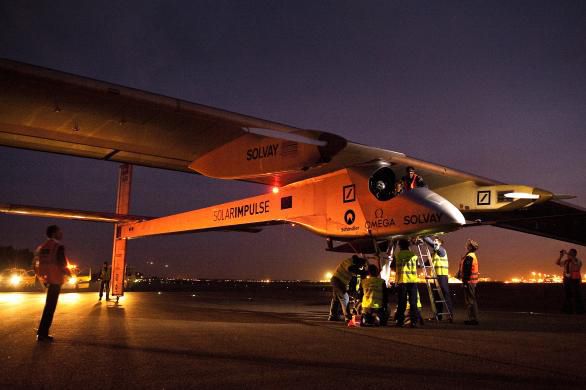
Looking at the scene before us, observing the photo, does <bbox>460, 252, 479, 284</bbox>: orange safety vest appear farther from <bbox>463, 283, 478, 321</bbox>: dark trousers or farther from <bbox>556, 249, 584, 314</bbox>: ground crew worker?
<bbox>556, 249, 584, 314</bbox>: ground crew worker

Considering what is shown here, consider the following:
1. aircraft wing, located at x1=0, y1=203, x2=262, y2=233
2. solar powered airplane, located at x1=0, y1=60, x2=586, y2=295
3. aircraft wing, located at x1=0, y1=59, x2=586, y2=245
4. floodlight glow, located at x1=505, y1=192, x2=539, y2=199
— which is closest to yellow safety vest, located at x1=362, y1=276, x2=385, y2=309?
solar powered airplane, located at x1=0, y1=60, x2=586, y2=295

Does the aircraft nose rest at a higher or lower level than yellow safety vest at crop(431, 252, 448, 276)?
higher

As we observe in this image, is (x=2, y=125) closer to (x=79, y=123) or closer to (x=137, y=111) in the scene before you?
(x=79, y=123)

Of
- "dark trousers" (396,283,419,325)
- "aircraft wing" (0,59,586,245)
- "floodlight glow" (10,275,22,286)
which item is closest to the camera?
"aircraft wing" (0,59,586,245)

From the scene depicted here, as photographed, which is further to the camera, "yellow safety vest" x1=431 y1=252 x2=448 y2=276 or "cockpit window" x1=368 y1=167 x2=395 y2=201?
"yellow safety vest" x1=431 y1=252 x2=448 y2=276

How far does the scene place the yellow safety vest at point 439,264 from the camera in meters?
11.1

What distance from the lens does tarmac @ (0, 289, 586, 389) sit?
4359 mm

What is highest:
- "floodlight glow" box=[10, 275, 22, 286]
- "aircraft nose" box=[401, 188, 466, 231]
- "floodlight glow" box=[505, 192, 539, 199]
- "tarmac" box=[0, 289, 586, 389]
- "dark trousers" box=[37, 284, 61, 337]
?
"floodlight glow" box=[505, 192, 539, 199]

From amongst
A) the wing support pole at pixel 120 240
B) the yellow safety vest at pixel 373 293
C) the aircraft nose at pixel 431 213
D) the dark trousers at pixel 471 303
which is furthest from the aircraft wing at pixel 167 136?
the wing support pole at pixel 120 240

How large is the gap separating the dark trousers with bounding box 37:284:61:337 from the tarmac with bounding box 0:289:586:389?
1.06 ft

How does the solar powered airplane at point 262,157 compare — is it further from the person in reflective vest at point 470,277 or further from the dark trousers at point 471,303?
the dark trousers at point 471,303

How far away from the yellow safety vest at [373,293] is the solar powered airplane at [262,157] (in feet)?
3.13

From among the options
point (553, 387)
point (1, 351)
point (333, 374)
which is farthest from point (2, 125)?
point (553, 387)

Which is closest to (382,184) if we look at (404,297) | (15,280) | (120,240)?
(404,297)
